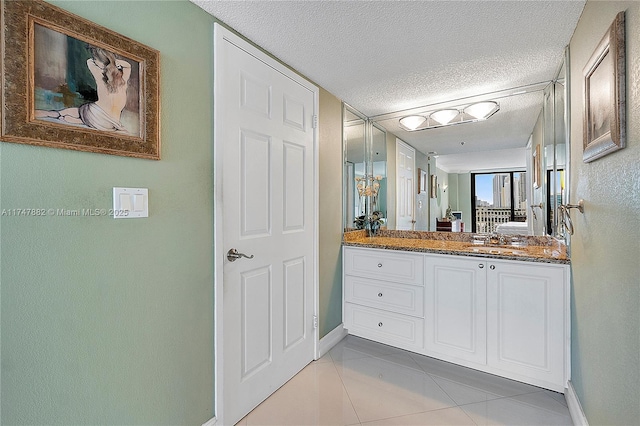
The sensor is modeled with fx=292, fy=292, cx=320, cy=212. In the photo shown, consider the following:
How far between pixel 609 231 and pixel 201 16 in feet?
6.54

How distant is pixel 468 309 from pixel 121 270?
2046mm

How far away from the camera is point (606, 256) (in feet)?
3.66

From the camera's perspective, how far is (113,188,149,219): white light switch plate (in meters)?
1.14

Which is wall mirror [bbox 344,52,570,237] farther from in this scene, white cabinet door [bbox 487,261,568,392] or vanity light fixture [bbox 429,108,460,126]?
white cabinet door [bbox 487,261,568,392]

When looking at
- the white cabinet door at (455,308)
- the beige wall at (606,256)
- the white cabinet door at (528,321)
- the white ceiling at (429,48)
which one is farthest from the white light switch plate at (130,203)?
the white cabinet door at (528,321)

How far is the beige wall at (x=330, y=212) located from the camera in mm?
2369

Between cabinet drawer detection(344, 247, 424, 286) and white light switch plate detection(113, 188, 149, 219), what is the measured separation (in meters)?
1.71

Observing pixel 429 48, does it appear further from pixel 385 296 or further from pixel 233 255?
pixel 385 296

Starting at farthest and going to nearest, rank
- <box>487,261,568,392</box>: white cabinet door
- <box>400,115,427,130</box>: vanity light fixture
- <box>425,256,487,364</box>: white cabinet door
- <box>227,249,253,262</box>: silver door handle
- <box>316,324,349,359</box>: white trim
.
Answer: <box>400,115,427,130</box>: vanity light fixture
<box>316,324,349,359</box>: white trim
<box>425,256,487,364</box>: white cabinet door
<box>487,261,568,392</box>: white cabinet door
<box>227,249,253,262</box>: silver door handle

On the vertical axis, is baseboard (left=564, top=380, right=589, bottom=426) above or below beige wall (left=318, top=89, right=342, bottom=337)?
below

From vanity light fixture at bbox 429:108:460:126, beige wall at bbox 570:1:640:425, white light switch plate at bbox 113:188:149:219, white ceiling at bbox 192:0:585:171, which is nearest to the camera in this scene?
beige wall at bbox 570:1:640:425

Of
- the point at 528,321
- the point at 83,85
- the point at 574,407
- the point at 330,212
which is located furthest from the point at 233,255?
the point at 574,407

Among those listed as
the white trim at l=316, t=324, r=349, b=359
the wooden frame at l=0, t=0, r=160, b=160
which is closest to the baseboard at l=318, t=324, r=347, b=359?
the white trim at l=316, t=324, r=349, b=359

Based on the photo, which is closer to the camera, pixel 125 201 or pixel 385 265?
pixel 125 201
